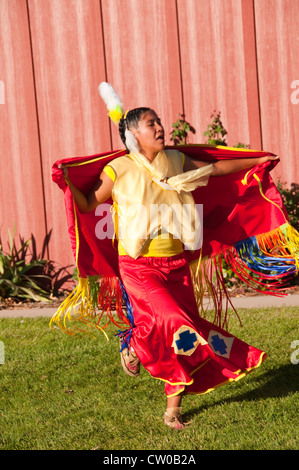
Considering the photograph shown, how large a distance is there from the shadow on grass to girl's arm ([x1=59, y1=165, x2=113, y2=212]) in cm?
138

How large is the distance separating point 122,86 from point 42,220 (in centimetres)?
190

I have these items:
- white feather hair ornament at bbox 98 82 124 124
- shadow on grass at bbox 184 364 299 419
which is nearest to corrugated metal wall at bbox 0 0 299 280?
shadow on grass at bbox 184 364 299 419

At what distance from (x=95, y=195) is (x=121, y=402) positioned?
1355 mm

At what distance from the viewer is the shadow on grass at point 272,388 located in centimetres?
418

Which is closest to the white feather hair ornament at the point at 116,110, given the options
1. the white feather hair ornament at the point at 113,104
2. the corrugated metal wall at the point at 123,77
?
the white feather hair ornament at the point at 113,104

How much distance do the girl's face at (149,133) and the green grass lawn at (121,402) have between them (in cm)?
160

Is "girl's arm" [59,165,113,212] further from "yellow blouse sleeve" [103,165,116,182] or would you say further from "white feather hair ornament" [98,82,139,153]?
"white feather hair ornament" [98,82,139,153]

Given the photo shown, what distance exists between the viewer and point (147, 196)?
3939 mm

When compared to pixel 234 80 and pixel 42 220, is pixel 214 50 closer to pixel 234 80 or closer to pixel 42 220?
pixel 234 80

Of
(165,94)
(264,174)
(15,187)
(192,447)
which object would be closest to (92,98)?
(165,94)

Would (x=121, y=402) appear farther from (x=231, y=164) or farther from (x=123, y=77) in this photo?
(x=123, y=77)

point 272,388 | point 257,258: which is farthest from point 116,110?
point 272,388
